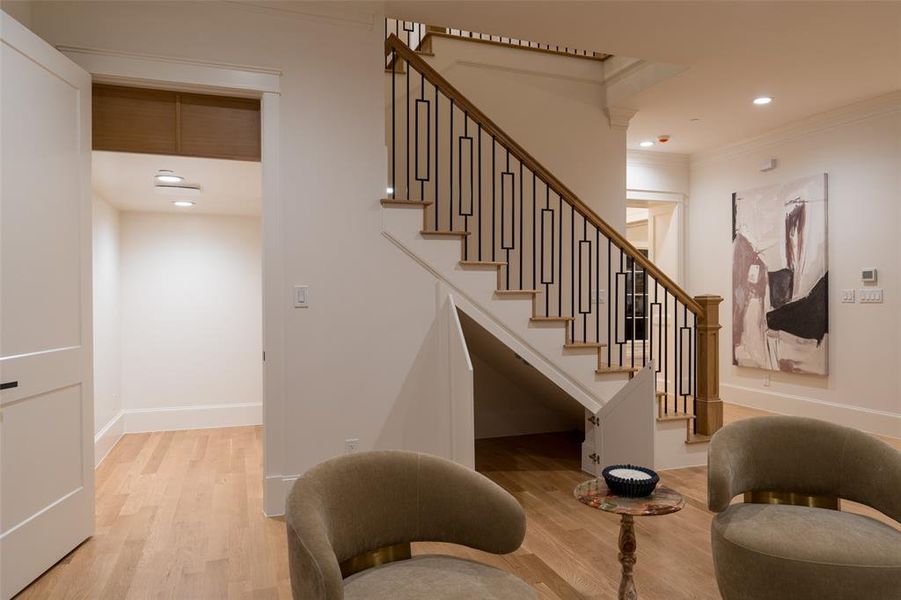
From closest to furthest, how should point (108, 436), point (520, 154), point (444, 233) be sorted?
point (444, 233) < point (520, 154) < point (108, 436)

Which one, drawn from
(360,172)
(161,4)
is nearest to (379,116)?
(360,172)

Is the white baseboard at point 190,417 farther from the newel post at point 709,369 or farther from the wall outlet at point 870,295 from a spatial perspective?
the wall outlet at point 870,295

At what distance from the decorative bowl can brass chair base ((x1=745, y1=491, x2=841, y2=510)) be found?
23.8 inches

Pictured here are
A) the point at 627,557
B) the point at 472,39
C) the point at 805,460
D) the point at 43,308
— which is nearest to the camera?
the point at 627,557

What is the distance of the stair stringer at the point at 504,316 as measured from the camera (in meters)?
3.79

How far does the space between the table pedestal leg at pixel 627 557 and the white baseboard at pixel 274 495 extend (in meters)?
2.09

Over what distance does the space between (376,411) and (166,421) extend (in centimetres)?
287

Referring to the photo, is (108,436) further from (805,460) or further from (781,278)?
(781,278)

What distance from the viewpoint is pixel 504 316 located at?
401cm

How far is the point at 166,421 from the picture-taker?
5.48 metres

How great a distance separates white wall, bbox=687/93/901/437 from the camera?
5148mm

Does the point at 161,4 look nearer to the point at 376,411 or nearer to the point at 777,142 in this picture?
the point at 376,411

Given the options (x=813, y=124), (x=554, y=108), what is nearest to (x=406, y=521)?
(x=554, y=108)

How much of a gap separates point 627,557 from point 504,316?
2.05 meters
